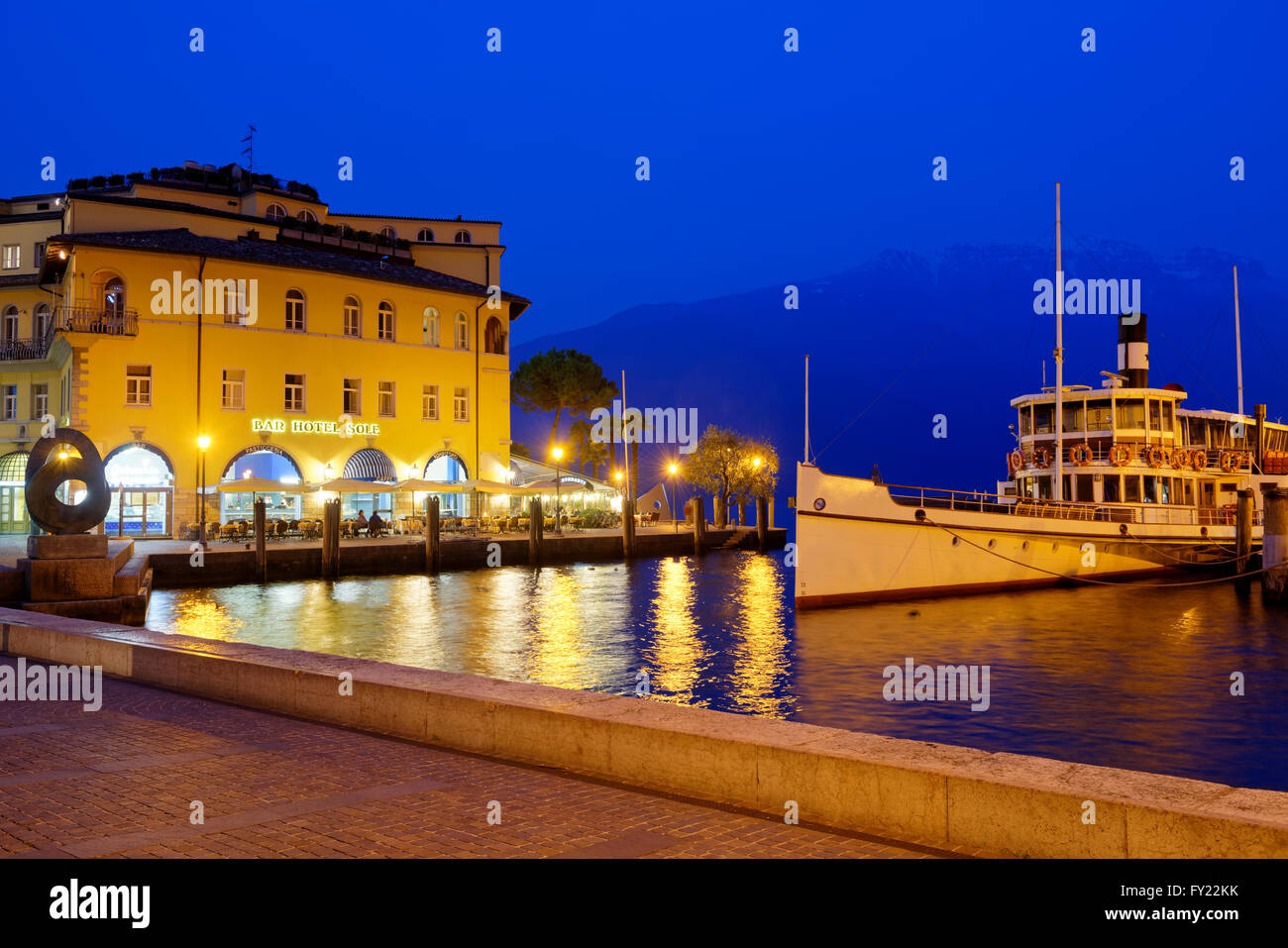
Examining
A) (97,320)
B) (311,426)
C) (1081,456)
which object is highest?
(97,320)

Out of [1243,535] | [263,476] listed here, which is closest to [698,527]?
[263,476]

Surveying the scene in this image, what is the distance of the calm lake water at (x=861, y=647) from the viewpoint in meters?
14.2

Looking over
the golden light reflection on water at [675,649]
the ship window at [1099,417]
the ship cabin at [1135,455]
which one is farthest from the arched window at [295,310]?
the ship window at [1099,417]

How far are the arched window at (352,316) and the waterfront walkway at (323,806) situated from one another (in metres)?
39.0

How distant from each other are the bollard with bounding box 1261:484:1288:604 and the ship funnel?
8.12 meters

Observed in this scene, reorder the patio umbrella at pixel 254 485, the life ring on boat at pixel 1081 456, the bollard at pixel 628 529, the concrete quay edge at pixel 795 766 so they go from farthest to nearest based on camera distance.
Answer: the bollard at pixel 628 529
the patio umbrella at pixel 254 485
the life ring on boat at pixel 1081 456
the concrete quay edge at pixel 795 766

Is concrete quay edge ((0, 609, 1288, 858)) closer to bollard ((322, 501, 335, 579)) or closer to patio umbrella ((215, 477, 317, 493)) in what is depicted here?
bollard ((322, 501, 335, 579))

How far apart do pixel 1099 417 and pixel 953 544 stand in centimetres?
866

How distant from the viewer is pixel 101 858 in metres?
5.07

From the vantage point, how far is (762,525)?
5600cm

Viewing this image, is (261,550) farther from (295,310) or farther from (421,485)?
(295,310)

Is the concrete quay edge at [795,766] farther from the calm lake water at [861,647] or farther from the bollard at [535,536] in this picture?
the bollard at [535,536]

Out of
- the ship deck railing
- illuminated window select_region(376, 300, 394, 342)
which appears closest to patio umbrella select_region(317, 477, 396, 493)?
illuminated window select_region(376, 300, 394, 342)

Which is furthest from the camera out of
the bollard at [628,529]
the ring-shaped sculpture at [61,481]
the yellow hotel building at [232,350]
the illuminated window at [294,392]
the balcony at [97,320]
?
the bollard at [628,529]
